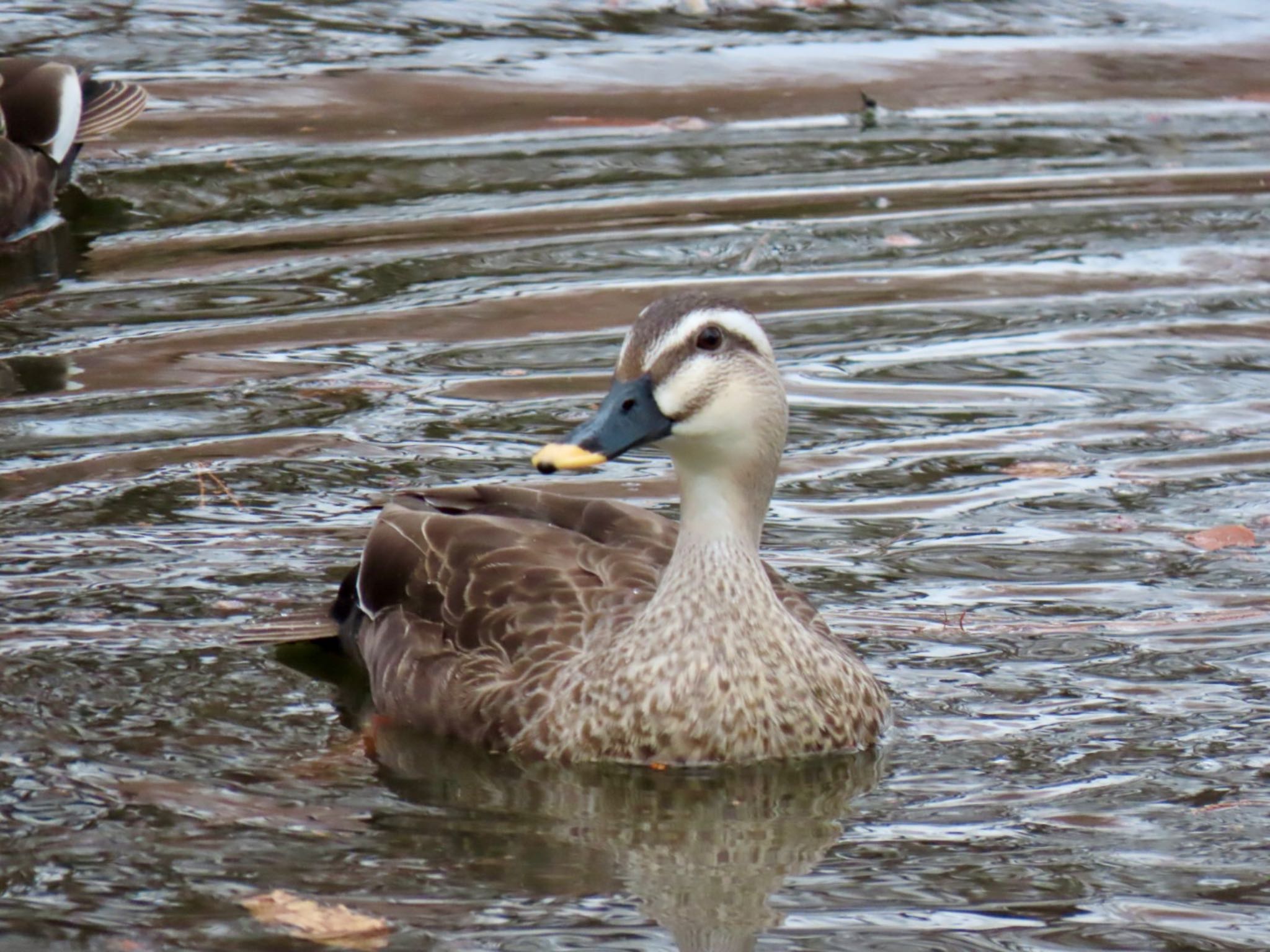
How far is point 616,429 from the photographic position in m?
6.41

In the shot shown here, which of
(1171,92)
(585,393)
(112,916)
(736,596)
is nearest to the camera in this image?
(112,916)

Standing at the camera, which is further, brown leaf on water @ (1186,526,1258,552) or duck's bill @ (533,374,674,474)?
brown leaf on water @ (1186,526,1258,552)

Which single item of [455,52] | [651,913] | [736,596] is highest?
[455,52]

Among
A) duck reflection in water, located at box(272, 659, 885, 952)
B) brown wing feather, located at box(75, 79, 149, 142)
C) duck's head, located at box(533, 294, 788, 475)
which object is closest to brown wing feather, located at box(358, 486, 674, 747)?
duck reflection in water, located at box(272, 659, 885, 952)

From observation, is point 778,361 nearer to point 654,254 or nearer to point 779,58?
point 654,254

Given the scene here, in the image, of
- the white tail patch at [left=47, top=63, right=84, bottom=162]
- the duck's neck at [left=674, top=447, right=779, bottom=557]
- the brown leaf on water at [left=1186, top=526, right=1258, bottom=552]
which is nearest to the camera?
the duck's neck at [left=674, top=447, right=779, bottom=557]

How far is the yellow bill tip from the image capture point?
625 centimetres

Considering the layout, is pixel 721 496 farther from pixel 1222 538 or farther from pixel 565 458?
pixel 1222 538

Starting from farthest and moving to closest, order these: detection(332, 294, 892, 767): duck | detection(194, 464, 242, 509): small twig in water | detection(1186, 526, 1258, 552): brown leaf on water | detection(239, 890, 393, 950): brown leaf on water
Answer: detection(194, 464, 242, 509): small twig in water, detection(1186, 526, 1258, 552): brown leaf on water, detection(332, 294, 892, 767): duck, detection(239, 890, 393, 950): brown leaf on water

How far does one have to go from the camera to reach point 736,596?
6840mm

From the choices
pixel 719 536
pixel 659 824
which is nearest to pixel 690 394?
pixel 719 536

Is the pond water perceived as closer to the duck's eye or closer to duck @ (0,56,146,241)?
duck @ (0,56,146,241)

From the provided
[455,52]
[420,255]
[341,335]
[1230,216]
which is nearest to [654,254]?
[420,255]

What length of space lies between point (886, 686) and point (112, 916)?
8.50ft
